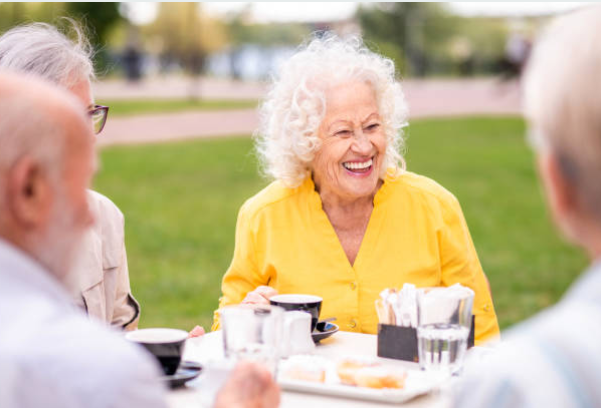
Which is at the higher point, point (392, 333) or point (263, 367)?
point (263, 367)

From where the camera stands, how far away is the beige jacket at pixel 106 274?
117 inches

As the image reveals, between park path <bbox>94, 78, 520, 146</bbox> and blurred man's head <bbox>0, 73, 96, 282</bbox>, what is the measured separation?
9.54m

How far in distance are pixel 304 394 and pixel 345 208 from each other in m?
1.35

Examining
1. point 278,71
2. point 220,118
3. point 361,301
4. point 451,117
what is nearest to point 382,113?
point 278,71

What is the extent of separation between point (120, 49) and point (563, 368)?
33.9m

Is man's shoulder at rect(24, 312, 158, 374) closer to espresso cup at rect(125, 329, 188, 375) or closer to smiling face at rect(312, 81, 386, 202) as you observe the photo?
espresso cup at rect(125, 329, 188, 375)

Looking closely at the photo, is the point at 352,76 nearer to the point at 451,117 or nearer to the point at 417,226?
the point at 417,226

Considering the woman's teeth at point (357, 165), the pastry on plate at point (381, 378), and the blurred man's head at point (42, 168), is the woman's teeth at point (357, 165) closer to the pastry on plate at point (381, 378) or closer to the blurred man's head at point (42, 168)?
the pastry on plate at point (381, 378)

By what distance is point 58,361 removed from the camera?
1.21 m

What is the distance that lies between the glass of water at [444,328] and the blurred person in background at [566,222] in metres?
0.85

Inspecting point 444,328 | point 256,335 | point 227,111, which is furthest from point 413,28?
point 256,335

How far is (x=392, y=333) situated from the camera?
2.35 m

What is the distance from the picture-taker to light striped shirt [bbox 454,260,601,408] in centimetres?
114

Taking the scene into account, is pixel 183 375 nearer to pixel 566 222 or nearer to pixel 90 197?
pixel 90 197
